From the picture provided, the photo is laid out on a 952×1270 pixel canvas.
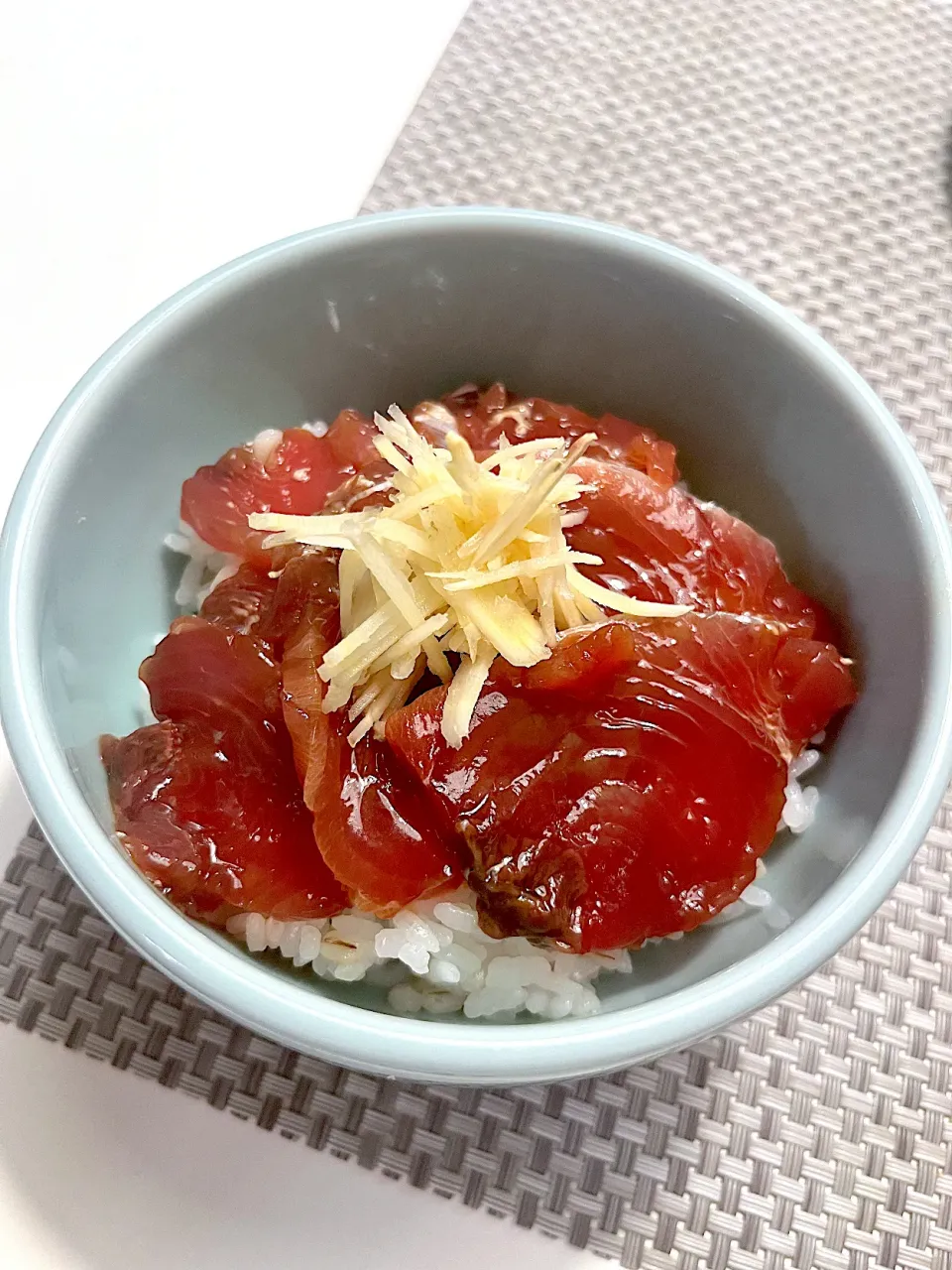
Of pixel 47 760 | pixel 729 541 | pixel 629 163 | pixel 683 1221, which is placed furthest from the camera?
pixel 629 163

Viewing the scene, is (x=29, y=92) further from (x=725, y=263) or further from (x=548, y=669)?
(x=548, y=669)

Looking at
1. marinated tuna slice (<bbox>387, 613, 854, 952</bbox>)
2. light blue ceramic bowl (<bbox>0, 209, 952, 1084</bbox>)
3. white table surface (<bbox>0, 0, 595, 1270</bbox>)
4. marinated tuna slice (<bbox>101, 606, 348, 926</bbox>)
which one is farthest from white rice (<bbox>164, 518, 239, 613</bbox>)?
marinated tuna slice (<bbox>387, 613, 854, 952</bbox>)

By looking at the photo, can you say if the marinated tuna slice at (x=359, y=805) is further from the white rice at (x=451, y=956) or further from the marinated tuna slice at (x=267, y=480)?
the marinated tuna slice at (x=267, y=480)

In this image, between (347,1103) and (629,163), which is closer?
(347,1103)

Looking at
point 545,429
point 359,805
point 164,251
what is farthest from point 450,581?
point 164,251

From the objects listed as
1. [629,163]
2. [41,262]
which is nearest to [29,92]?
[41,262]

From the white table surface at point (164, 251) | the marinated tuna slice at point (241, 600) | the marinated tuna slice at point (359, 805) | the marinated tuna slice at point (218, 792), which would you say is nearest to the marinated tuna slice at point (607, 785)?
the marinated tuna slice at point (359, 805)

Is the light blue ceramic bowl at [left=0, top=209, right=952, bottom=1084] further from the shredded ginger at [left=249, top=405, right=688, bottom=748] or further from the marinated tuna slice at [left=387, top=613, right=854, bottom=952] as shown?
the shredded ginger at [left=249, top=405, right=688, bottom=748]
